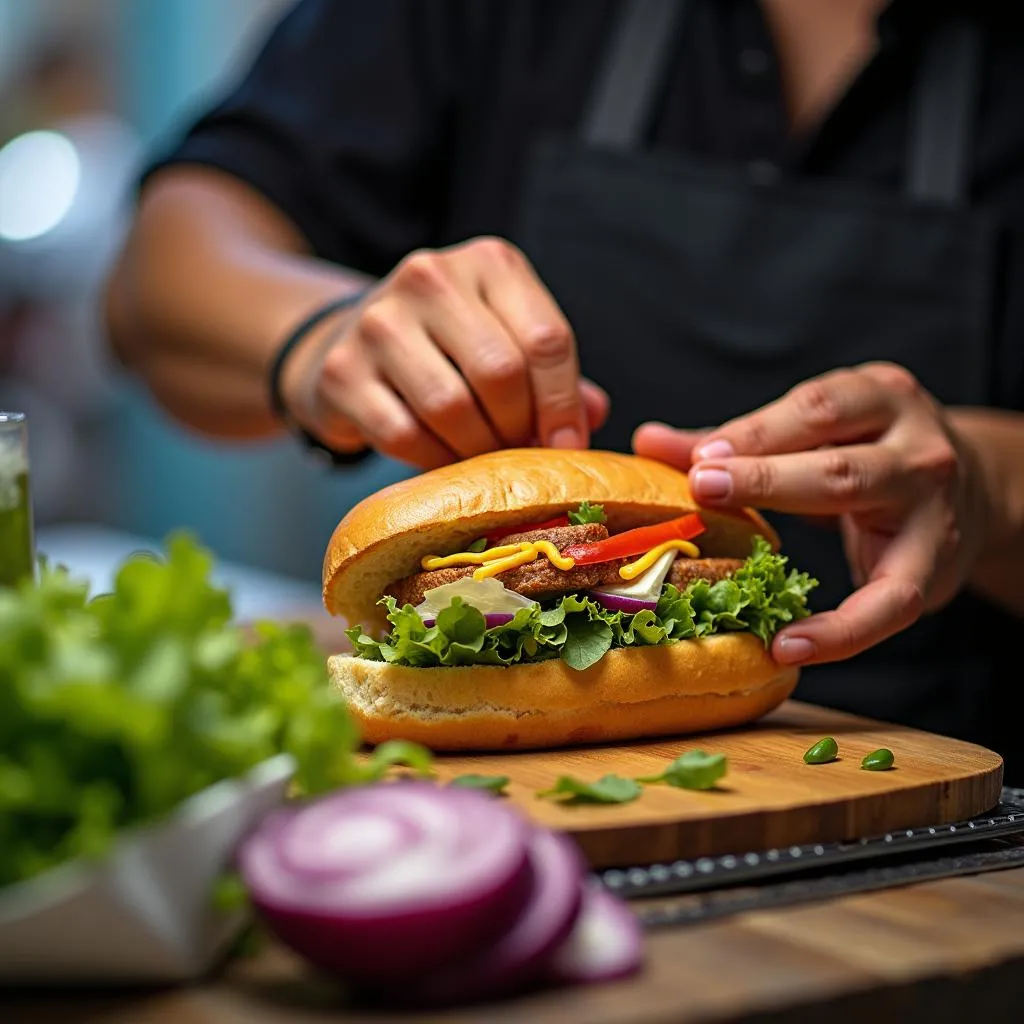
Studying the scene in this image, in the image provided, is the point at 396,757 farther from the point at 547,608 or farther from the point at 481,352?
the point at 481,352

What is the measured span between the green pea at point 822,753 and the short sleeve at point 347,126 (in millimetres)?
2246

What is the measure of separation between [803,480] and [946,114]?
4.94ft

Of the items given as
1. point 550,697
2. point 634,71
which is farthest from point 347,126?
point 550,697

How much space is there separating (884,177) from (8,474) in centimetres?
247

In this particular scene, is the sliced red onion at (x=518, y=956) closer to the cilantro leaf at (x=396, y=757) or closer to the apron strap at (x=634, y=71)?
the cilantro leaf at (x=396, y=757)

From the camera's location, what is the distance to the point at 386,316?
2.53 meters

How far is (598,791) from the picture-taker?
1.83 m

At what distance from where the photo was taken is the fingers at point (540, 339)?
2.46 meters

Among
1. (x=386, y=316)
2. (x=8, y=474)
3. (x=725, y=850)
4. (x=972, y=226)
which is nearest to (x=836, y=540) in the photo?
(x=972, y=226)

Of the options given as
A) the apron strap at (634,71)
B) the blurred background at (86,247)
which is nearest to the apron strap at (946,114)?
the apron strap at (634,71)

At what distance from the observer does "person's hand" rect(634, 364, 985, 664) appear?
240 cm

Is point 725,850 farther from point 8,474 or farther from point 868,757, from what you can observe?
point 8,474

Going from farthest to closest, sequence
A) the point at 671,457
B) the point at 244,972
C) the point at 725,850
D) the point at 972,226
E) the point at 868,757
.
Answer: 1. the point at 972,226
2. the point at 671,457
3. the point at 868,757
4. the point at 725,850
5. the point at 244,972

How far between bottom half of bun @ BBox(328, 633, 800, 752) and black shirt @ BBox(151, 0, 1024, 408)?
1.54 meters
